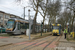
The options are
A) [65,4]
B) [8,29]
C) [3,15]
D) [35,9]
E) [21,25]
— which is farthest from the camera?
[3,15]

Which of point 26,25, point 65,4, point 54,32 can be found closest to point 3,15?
point 26,25

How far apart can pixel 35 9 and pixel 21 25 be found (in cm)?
543

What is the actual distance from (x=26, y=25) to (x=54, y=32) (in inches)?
291

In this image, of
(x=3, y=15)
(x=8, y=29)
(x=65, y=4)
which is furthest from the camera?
(x=3, y=15)

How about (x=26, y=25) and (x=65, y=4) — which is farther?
(x=26, y=25)

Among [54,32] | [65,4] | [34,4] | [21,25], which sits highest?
[34,4]

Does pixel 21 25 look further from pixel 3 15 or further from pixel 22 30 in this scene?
pixel 3 15

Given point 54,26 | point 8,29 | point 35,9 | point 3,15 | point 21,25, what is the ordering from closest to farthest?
point 8,29
point 21,25
point 35,9
point 54,26
point 3,15

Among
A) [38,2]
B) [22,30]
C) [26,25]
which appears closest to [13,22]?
[22,30]

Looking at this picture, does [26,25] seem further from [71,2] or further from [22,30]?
[71,2]

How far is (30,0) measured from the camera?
960 inches

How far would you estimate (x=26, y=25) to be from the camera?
1049 inches

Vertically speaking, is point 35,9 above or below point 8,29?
above

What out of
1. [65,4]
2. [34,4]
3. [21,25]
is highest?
[34,4]
